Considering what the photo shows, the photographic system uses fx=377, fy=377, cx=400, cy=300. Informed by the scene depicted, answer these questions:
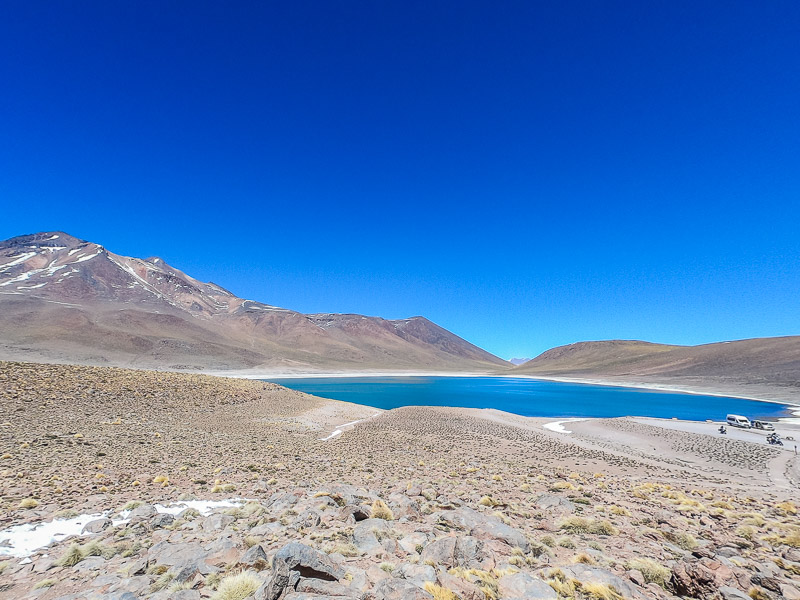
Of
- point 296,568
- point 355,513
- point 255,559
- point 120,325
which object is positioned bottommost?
point 355,513

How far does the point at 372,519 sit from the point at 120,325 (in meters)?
144

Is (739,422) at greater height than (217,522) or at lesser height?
lesser

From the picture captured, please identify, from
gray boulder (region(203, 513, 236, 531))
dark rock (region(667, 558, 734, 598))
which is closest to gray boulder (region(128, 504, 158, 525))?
gray boulder (region(203, 513, 236, 531))

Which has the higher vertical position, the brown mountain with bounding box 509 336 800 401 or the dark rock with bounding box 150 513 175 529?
the brown mountain with bounding box 509 336 800 401

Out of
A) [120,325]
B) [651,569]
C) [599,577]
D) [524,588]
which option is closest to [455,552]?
[524,588]

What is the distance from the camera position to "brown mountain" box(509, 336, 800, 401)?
7175 centimetres

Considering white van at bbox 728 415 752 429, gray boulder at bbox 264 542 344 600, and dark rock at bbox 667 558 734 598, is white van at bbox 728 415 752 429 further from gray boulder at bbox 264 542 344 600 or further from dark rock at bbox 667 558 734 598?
gray boulder at bbox 264 542 344 600

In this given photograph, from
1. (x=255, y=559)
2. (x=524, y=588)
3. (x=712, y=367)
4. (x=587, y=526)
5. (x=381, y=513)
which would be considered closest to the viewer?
(x=524, y=588)

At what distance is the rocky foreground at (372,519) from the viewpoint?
4.86m

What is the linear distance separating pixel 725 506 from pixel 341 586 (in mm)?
9484

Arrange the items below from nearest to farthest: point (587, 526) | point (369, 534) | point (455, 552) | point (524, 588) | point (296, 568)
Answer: point (524, 588), point (296, 568), point (455, 552), point (369, 534), point (587, 526)

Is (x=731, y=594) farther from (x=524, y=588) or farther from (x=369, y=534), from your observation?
(x=369, y=534)

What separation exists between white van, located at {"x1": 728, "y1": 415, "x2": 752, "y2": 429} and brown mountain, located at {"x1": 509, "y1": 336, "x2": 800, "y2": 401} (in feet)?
132

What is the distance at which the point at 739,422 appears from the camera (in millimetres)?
30547
